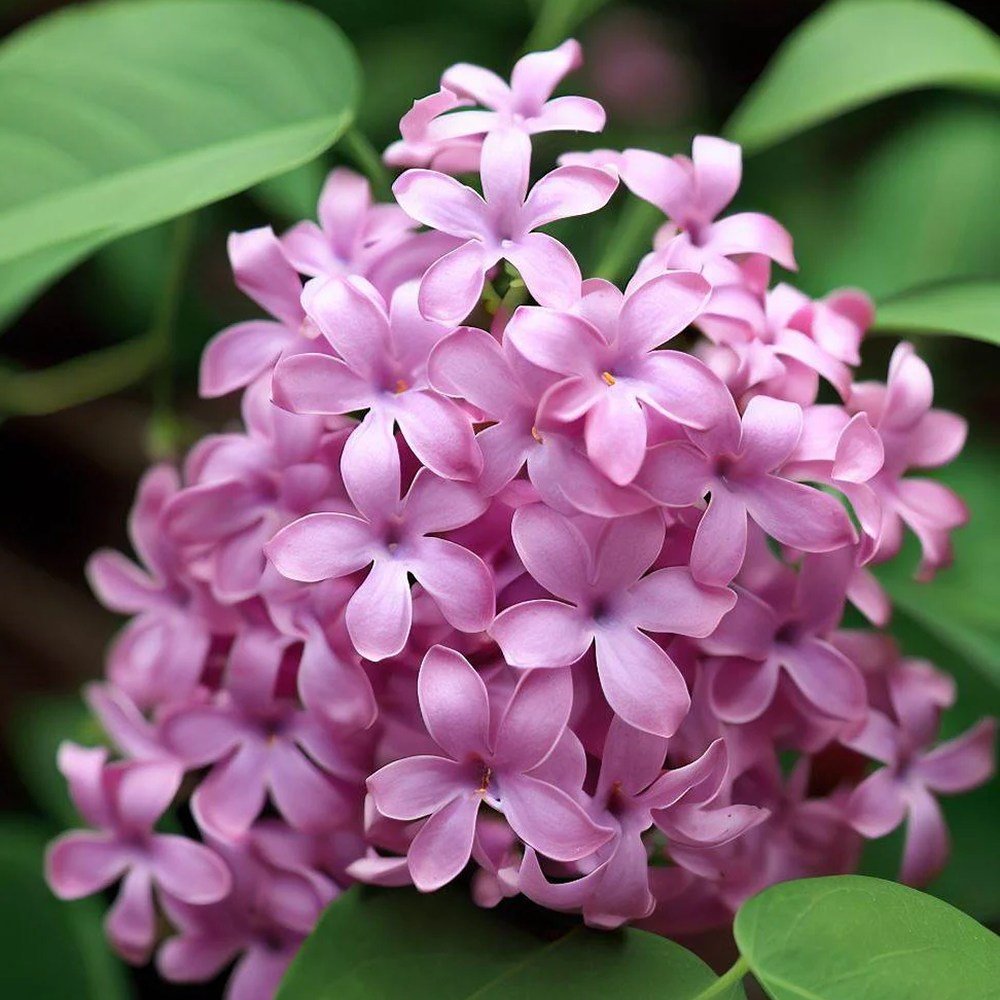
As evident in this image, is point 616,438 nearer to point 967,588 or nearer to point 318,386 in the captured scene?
point 318,386

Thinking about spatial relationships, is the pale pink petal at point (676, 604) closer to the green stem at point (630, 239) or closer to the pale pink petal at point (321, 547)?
the pale pink petal at point (321, 547)

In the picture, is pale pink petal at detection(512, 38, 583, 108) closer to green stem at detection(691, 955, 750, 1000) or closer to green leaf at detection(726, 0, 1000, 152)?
green leaf at detection(726, 0, 1000, 152)

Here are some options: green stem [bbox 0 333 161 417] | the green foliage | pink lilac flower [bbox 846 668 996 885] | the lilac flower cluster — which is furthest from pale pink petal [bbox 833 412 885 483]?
green stem [bbox 0 333 161 417]

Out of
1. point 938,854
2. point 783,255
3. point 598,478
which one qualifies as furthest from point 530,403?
point 938,854

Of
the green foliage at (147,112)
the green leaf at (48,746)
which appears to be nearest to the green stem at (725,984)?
the green foliage at (147,112)

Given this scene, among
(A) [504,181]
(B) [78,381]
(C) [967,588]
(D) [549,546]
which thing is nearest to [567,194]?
(A) [504,181]
